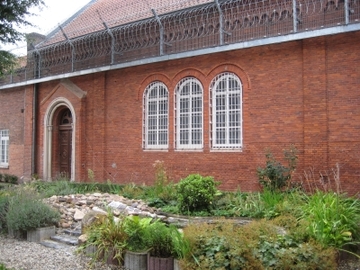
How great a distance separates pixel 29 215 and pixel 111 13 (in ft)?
39.6

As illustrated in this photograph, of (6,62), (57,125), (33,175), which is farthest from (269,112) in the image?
(33,175)

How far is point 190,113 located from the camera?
13430 mm

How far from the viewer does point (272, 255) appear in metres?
5.16

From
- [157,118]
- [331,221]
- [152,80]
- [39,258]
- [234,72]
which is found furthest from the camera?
[152,80]

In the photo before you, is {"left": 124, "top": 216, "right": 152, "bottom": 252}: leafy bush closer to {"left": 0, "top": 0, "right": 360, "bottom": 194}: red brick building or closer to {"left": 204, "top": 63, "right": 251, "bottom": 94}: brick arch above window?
{"left": 0, "top": 0, "right": 360, "bottom": 194}: red brick building

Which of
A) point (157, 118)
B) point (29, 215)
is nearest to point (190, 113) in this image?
point (157, 118)

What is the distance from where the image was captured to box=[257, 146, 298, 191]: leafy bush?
10.7m

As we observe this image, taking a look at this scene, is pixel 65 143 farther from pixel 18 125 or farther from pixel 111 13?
pixel 111 13

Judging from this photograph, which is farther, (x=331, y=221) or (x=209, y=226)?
(x=331, y=221)

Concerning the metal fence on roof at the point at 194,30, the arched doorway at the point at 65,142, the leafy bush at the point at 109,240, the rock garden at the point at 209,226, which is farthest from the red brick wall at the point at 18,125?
the leafy bush at the point at 109,240

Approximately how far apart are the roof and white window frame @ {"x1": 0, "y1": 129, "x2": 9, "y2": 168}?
220 inches

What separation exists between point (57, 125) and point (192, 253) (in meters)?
14.5

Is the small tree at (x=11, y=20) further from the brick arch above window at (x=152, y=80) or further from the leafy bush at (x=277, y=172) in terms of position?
the leafy bush at (x=277, y=172)

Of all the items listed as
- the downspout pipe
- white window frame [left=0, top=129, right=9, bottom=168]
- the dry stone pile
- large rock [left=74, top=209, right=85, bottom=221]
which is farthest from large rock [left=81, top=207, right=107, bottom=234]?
white window frame [left=0, top=129, right=9, bottom=168]
